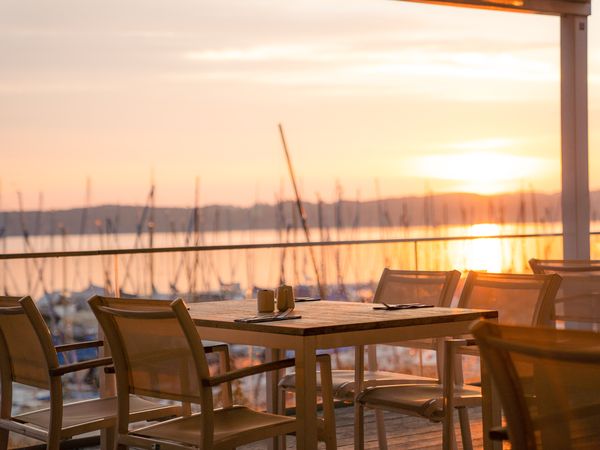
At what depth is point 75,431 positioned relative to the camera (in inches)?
142

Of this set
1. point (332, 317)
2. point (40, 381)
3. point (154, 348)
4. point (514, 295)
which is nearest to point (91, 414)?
point (40, 381)

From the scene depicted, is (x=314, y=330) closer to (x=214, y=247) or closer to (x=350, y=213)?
(x=214, y=247)

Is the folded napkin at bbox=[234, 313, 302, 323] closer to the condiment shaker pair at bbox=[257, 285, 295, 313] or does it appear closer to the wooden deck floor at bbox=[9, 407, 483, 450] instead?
the condiment shaker pair at bbox=[257, 285, 295, 313]

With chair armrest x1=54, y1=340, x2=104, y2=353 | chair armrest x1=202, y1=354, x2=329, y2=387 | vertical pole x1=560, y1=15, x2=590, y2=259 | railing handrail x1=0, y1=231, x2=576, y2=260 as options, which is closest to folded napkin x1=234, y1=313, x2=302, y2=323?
chair armrest x1=202, y1=354, x2=329, y2=387

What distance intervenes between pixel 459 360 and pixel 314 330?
1.39m

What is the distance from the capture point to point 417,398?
13.3 feet

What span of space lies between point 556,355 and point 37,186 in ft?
21.0

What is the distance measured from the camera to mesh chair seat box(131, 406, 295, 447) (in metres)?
3.28

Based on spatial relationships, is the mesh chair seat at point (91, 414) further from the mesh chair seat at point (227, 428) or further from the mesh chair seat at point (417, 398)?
the mesh chair seat at point (417, 398)

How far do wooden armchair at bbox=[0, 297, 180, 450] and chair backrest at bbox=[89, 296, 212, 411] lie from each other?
142mm

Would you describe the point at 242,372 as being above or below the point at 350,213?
below

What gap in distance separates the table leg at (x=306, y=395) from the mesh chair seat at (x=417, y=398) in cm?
62

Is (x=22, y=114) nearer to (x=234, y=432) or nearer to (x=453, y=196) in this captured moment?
(x=453, y=196)

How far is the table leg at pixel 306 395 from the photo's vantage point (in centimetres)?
346
